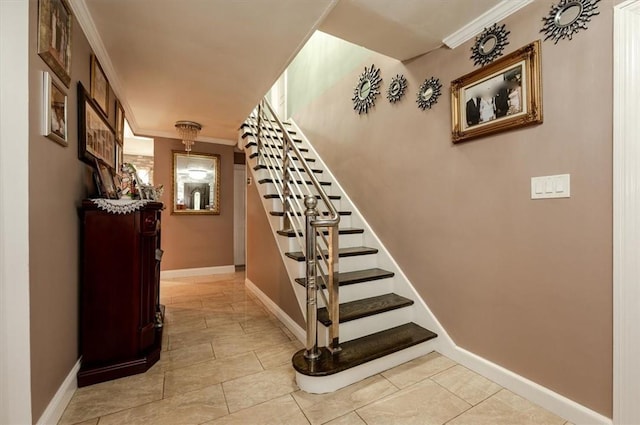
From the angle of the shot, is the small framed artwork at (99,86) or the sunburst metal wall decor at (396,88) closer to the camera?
the small framed artwork at (99,86)

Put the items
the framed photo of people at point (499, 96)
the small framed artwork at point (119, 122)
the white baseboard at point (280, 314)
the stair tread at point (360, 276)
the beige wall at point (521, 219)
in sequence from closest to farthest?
the beige wall at point (521, 219) → the framed photo of people at point (499, 96) → the stair tread at point (360, 276) → the white baseboard at point (280, 314) → the small framed artwork at point (119, 122)

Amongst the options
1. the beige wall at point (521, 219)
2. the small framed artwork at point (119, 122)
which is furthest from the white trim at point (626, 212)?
the small framed artwork at point (119, 122)

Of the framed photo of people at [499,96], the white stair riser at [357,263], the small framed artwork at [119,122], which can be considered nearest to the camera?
the framed photo of people at [499,96]

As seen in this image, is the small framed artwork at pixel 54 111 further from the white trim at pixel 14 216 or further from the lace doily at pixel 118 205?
the lace doily at pixel 118 205

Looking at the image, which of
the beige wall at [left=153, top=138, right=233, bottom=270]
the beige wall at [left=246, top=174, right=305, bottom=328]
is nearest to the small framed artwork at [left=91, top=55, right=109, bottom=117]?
the beige wall at [left=246, top=174, right=305, bottom=328]

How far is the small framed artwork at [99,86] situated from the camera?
77.8 inches

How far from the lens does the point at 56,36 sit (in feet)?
4.48

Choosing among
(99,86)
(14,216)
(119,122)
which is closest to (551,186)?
(14,216)

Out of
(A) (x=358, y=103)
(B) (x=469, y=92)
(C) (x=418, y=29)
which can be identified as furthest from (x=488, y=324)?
(A) (x=358, y=103)

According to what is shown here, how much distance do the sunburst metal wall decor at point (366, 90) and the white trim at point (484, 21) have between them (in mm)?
790

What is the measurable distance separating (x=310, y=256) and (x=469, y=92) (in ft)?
4.98

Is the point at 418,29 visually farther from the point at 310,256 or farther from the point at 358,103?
the point at 310,256

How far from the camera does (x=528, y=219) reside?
1.56m

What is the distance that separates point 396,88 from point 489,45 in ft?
2.60
